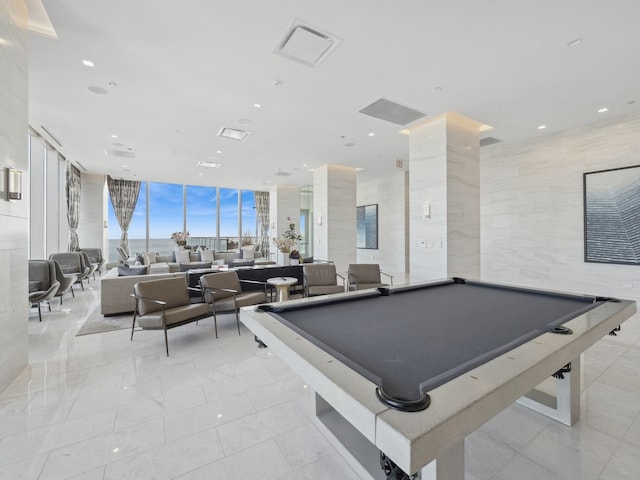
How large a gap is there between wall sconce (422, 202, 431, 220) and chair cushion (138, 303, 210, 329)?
13.3ft

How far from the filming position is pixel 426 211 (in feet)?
17.5

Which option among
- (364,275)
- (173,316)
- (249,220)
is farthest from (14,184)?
(249,220)

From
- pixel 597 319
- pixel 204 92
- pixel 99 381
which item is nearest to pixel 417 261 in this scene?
pixel 597 319

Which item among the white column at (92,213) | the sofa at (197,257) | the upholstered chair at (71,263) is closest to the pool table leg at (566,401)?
the sofa at (197,257)

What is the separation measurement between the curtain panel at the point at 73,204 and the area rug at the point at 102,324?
5214 mm

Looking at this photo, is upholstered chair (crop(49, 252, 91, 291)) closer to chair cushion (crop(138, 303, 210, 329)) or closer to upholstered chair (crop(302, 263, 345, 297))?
chair cushion (crop(138, 303, 210, 329))

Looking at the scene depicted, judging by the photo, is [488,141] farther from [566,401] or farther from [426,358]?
[426,358]

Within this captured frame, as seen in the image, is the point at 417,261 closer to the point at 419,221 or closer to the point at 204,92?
the point at 419,221

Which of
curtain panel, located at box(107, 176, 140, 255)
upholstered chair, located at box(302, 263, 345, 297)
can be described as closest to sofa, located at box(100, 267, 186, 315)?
upholstered chair, located at box(302, 263, 345, 297)

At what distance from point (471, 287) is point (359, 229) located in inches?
338

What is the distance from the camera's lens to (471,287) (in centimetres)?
320

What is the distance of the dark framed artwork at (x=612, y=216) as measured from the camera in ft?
15.8

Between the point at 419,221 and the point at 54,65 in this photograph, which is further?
the point at 419,221

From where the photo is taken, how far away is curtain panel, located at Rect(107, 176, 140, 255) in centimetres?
1101
